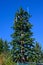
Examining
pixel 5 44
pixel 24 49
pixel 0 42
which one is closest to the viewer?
pixel 24 49

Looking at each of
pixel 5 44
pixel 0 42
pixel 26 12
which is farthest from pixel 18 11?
pixel 5 44

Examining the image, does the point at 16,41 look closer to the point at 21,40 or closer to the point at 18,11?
the point at 21,40

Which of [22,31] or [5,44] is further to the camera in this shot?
[5,44]

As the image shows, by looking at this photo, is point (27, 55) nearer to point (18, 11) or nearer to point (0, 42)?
point (18, 11)

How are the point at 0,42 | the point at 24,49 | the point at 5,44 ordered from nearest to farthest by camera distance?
the point at 24,49 → the point at 0,42 → the point at 5,44

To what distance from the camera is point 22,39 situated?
59844mm

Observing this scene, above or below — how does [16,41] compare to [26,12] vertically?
below

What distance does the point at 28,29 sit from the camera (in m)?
61.0

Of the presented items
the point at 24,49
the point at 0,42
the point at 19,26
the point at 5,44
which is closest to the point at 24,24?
the point at 19,26

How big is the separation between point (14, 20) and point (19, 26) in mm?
1831

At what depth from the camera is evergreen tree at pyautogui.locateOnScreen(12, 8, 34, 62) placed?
195 ft

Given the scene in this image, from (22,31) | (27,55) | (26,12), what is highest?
(26,12)

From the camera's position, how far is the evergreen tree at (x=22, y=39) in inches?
2340

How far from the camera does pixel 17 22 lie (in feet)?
199
